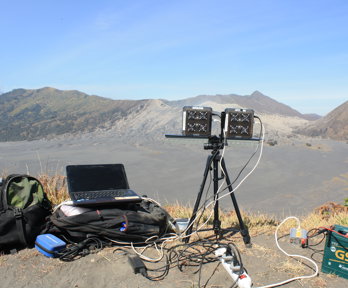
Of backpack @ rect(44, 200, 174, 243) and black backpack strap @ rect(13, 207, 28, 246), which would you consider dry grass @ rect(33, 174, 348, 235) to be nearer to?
backpack @ rect(44, 200, 174, 243)

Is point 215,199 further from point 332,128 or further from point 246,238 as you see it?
point 332,128

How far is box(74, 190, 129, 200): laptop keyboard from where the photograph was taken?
363 cm

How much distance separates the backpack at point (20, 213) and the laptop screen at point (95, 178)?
0.42 metres

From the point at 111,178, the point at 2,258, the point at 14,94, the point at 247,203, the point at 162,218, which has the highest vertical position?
the point at 14,94

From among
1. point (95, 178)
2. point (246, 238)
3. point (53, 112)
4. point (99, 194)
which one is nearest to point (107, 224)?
point (99, 194)

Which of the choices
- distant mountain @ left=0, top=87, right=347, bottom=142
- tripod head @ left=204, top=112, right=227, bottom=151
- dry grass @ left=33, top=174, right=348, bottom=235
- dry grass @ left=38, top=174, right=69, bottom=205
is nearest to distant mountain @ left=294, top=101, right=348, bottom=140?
distant mountain @ left=0, top=87, right=347, bottom=142

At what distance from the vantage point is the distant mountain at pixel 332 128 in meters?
28.1

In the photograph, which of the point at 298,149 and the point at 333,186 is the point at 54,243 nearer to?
the point at 333,186

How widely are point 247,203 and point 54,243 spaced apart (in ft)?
29.0

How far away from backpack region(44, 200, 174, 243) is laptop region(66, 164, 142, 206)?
0.10m

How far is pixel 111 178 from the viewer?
13.4ft

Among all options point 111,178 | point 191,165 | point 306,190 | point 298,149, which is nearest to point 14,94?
point 191,165

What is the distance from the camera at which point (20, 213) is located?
3.23 m

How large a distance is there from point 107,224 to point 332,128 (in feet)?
99.8
